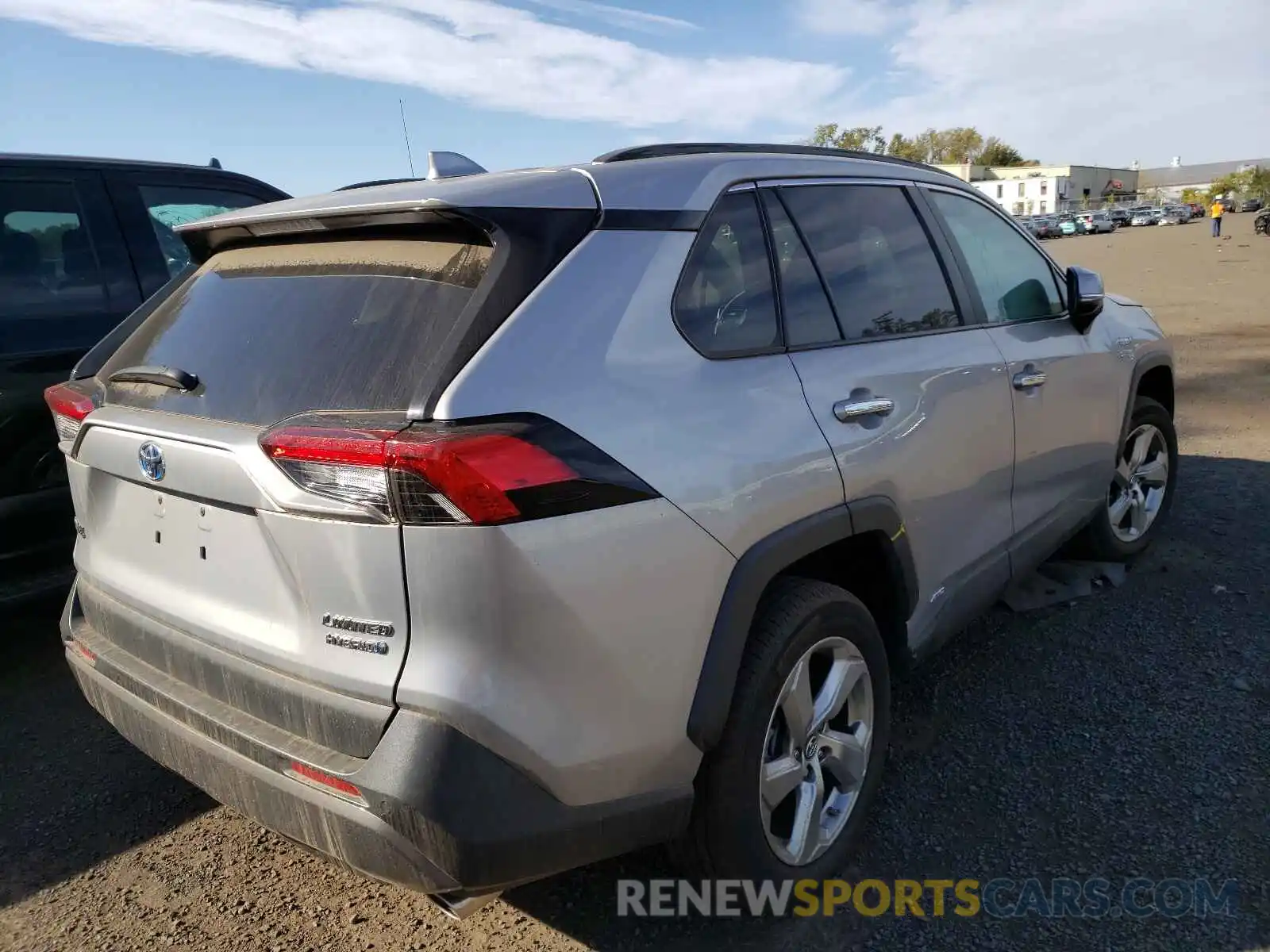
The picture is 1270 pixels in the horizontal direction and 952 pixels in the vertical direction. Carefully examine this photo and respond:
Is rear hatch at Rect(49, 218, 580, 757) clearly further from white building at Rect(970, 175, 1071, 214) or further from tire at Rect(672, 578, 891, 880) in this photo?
white building at Rect(970, 175, 1071, 214)

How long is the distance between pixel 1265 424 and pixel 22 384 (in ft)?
26.0

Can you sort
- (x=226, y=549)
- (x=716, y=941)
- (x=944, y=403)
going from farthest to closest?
(x=944, y=403) < (x=716, y=941) < (x=226, y=549)

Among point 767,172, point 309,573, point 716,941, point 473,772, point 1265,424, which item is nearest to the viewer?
point 473,772

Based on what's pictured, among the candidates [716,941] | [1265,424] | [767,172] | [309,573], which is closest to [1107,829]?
[716,941]

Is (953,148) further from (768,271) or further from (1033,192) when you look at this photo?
(768,271)

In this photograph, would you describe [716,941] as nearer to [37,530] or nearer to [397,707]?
[397,707]

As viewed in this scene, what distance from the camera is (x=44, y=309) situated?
3729mm

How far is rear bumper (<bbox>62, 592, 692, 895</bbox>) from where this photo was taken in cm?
166

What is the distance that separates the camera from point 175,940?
93.4 inches

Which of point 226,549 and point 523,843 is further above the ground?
point 226,549

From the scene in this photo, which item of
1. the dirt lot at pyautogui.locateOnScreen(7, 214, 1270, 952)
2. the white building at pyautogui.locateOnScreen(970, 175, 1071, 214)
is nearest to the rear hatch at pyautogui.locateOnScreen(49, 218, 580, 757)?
the dirt lot at pyautogui.locateOnScreen(7, 214, 1270, 952)

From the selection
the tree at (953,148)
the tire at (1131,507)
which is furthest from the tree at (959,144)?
the tire at (1131,507)

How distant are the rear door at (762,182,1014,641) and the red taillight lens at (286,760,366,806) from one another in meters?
1.35

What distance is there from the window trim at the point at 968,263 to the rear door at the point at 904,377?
101mm
